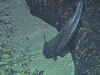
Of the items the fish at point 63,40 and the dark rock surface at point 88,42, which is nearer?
the dark rock surface at point 88,42

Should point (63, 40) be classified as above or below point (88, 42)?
below

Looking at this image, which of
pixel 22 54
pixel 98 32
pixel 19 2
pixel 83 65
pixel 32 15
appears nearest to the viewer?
pixel 98 32

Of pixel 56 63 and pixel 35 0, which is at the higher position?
pixel 35 0

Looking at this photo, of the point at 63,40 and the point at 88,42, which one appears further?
the point at 63,40

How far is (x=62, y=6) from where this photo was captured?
14.1 ft

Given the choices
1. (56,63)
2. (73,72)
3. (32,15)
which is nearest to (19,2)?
(32,15)

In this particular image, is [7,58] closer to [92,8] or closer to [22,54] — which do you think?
[22,54]

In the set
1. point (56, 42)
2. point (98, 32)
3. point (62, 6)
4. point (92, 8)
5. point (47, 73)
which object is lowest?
point (47, 73)

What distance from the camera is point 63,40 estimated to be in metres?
3.93

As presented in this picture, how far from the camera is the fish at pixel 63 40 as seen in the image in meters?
3.55

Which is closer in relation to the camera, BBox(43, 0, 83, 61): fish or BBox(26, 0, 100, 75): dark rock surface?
BBox(26, 0, 100, 75): dark rock surface

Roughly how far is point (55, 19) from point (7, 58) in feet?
5.97

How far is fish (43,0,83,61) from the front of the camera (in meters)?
3.55

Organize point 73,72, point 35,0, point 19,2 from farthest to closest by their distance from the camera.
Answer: point 19,2
point 35,0
point 73,72
